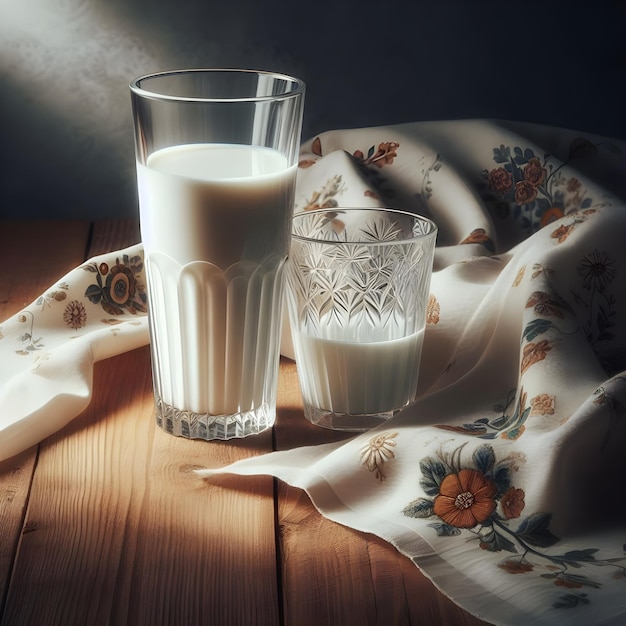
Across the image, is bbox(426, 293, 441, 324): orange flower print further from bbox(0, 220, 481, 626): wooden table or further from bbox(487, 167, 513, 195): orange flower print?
bbox(487, 167, 513, 195): orange flower print

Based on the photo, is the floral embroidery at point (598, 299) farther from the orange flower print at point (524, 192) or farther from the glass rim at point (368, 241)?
the orange flower print at point (524, 192)

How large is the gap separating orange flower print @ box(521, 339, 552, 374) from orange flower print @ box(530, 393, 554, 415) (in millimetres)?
43

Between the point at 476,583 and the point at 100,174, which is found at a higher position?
the point at 476,583

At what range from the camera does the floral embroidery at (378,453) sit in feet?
2.20

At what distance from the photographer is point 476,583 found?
22.0 inches

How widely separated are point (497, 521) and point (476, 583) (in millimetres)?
67

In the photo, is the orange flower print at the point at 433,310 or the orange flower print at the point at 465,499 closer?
the orange flower print at the point at 465,499

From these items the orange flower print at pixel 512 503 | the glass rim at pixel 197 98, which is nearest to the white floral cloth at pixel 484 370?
the orange flower print at pixel 512 503

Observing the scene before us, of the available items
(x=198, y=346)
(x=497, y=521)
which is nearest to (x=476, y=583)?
(x=497, y=521)

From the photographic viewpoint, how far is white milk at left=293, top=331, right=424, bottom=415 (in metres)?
0.76

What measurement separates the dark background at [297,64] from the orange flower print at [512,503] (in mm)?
926

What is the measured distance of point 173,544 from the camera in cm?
60

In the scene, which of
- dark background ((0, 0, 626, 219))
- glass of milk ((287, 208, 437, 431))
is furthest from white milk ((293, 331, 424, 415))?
dark background ((0, 0, 626, 219))

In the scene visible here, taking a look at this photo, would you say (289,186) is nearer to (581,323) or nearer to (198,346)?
(198,346)
